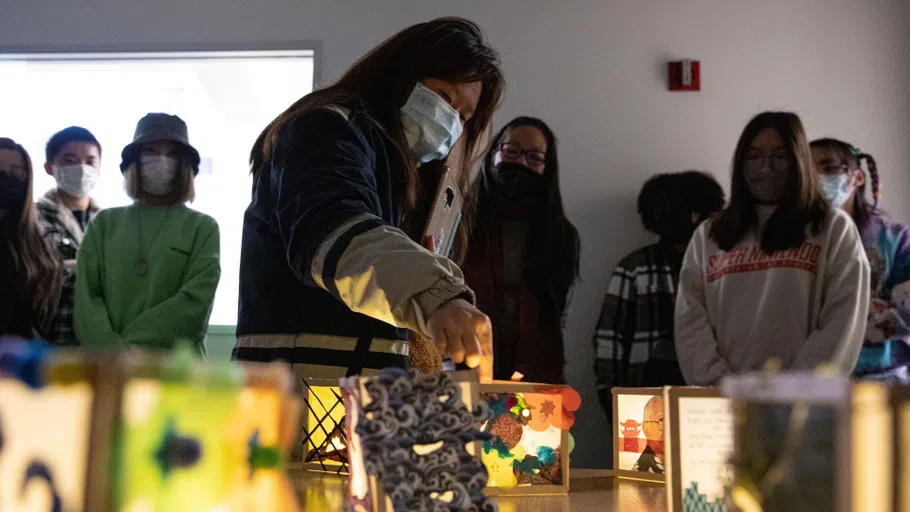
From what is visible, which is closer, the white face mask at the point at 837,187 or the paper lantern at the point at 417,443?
the paper lantern at the point at 417,443

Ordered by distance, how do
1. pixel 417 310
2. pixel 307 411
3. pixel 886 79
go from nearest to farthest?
1. pixel 417 310
2. pixel 307 411
3. pixel 886 79

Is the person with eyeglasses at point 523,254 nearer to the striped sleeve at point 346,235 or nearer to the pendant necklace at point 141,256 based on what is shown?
the pendant necklace at point 141,256

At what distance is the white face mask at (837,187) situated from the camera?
269 cm

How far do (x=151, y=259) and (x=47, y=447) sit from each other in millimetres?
2196

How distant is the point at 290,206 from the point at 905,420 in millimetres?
660

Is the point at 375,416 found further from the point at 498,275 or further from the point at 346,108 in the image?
the point at 498,275

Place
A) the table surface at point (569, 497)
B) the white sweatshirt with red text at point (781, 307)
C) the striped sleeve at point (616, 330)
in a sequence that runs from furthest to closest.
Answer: the striped sleeve at point (616, 330), the white sweatshirt with red text at point (781, 307), the table surface at point (569, 497)

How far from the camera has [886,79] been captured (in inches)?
144

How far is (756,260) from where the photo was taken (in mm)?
2164

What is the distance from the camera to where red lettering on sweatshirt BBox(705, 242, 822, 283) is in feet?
6.95

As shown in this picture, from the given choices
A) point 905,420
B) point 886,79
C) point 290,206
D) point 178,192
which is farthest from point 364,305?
point 886,79

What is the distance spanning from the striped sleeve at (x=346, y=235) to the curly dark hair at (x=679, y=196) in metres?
2.43

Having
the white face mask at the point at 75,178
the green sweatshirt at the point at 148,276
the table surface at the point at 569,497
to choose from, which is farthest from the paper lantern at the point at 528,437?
the white face mask at the point at 75,178

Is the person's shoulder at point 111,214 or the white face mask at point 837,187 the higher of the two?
the white face mask at point 837,187
